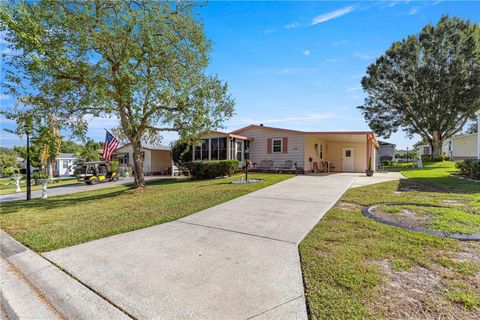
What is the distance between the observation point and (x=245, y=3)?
339 inches

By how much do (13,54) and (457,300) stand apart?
1187 cm

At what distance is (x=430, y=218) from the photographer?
4863 millimetres

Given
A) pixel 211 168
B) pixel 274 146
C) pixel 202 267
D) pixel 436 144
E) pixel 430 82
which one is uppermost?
pixel 430 82

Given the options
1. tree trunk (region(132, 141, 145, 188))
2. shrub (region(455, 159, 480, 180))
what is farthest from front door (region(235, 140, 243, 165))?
shrub (region(455, 159, 480, 180))

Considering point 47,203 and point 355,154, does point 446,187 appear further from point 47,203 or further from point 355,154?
point 47,203

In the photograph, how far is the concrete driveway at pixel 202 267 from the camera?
224cm

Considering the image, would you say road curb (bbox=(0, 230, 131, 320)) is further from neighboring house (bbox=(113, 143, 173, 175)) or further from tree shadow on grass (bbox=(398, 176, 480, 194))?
neighboring house (bbox=(113, 143, 173, 175))

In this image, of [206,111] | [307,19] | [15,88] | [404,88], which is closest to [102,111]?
[15,88]

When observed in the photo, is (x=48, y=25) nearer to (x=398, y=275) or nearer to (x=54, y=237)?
(x=54, y=237)

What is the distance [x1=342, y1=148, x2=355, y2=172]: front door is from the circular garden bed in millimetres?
14445

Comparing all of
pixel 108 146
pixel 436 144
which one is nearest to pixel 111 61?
pixel 108 146

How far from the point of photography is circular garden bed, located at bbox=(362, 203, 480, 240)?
4.03 m

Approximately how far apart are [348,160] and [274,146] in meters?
7.54

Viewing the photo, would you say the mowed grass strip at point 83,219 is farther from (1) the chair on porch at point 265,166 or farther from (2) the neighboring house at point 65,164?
(2) the neighboring house at point 65,164
